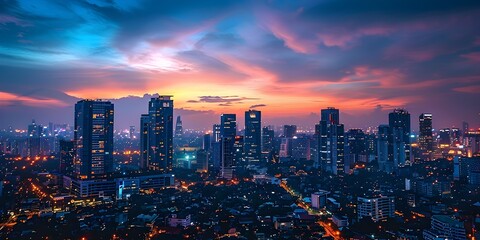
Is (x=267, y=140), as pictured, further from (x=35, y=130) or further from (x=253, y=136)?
(x=35, y=130)

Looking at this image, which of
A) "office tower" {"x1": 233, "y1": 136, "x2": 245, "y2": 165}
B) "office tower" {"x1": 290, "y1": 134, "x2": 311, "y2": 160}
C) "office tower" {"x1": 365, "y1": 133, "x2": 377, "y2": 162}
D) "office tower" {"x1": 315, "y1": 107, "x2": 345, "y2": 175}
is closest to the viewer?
"office tower" {"x1": 315, "y1": 107, "x2": 345, "y2": 175}

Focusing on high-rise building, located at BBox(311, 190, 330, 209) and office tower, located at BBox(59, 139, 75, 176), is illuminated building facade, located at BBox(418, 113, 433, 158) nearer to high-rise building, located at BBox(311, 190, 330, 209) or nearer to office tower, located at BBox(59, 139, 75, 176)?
high-rise building, located at BBox(311, 190, 330, 209)

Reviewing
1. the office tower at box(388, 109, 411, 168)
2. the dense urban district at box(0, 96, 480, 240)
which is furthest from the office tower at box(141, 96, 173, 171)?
the office tower at box(388, 109, 411, 168)

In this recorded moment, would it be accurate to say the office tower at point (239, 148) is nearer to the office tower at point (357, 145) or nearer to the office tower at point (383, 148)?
the office tower at point (357, 145)

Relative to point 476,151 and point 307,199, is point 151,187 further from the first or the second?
point 476,151

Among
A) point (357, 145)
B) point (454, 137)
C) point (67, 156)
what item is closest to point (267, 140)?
point (357, 145)

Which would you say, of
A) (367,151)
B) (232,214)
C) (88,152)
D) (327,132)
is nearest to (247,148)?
(327,132)
